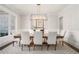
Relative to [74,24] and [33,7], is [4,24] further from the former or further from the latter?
[74,24]

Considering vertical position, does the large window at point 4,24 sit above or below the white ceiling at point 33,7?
below

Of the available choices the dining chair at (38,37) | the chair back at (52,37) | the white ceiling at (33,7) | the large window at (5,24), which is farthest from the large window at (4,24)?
the chair back at (52,37)

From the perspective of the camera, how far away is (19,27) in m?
11.6

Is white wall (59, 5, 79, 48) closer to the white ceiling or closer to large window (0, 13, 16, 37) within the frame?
the white ceiling

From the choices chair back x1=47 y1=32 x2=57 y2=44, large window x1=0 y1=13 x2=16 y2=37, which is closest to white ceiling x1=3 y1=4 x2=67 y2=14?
large window x1=0 y1=13 x2=16 y2=37

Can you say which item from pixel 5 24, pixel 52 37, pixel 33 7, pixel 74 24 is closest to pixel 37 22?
pixel 33 7

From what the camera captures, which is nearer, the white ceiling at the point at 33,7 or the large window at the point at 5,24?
the white ceiling at the point at 33,7

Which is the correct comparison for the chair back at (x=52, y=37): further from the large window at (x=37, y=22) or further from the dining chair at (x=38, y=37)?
the large window at (x=37, y=22)

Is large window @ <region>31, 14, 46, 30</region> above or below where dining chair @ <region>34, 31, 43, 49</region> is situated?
above

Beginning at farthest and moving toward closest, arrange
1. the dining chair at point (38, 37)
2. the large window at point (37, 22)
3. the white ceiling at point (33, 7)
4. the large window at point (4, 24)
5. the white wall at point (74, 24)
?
the large window at point (37, 22) < the large window at point (4, 24) < the white ceiling at point (33, 7) < the white wall at point (74, 24) < the dining chair at point (38, 37)

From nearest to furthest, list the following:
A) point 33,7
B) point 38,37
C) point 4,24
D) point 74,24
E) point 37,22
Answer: point 38,37 < point 74,24 < point 33,7 < point 4,24 < point 37,22
